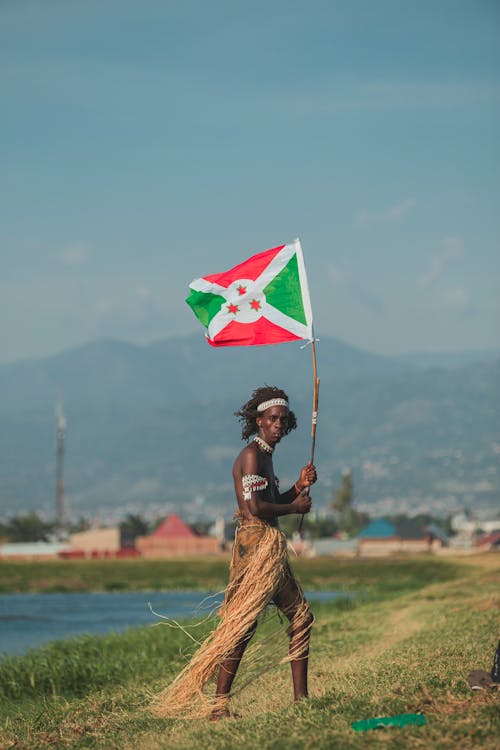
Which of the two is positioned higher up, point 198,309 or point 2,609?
point 198,309

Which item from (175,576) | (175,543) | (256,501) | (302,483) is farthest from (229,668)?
(175,543)

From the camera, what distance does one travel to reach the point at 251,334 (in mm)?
12414

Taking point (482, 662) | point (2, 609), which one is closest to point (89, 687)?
point (482, 662)

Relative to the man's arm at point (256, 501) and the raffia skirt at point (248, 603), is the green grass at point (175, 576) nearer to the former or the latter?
the raffia skirt at point (248, 603)

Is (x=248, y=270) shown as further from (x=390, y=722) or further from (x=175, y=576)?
(x=175, y=576)

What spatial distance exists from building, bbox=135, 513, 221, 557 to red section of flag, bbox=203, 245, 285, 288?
115 metres

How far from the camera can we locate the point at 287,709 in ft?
34.8

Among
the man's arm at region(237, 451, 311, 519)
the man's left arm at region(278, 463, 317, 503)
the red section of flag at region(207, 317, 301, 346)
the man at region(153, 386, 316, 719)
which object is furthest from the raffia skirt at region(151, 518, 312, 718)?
the red section of flag at region(207, 317, 301, 346)

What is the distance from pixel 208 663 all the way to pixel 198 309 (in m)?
3.33

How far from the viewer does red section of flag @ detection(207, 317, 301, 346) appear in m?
12.2

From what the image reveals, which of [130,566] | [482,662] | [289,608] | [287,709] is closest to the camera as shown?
[287,709]

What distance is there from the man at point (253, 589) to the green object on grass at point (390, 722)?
1744 mm

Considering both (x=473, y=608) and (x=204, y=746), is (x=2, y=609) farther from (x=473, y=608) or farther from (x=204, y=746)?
(x=204, y=746)

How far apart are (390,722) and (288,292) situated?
4418 mm
